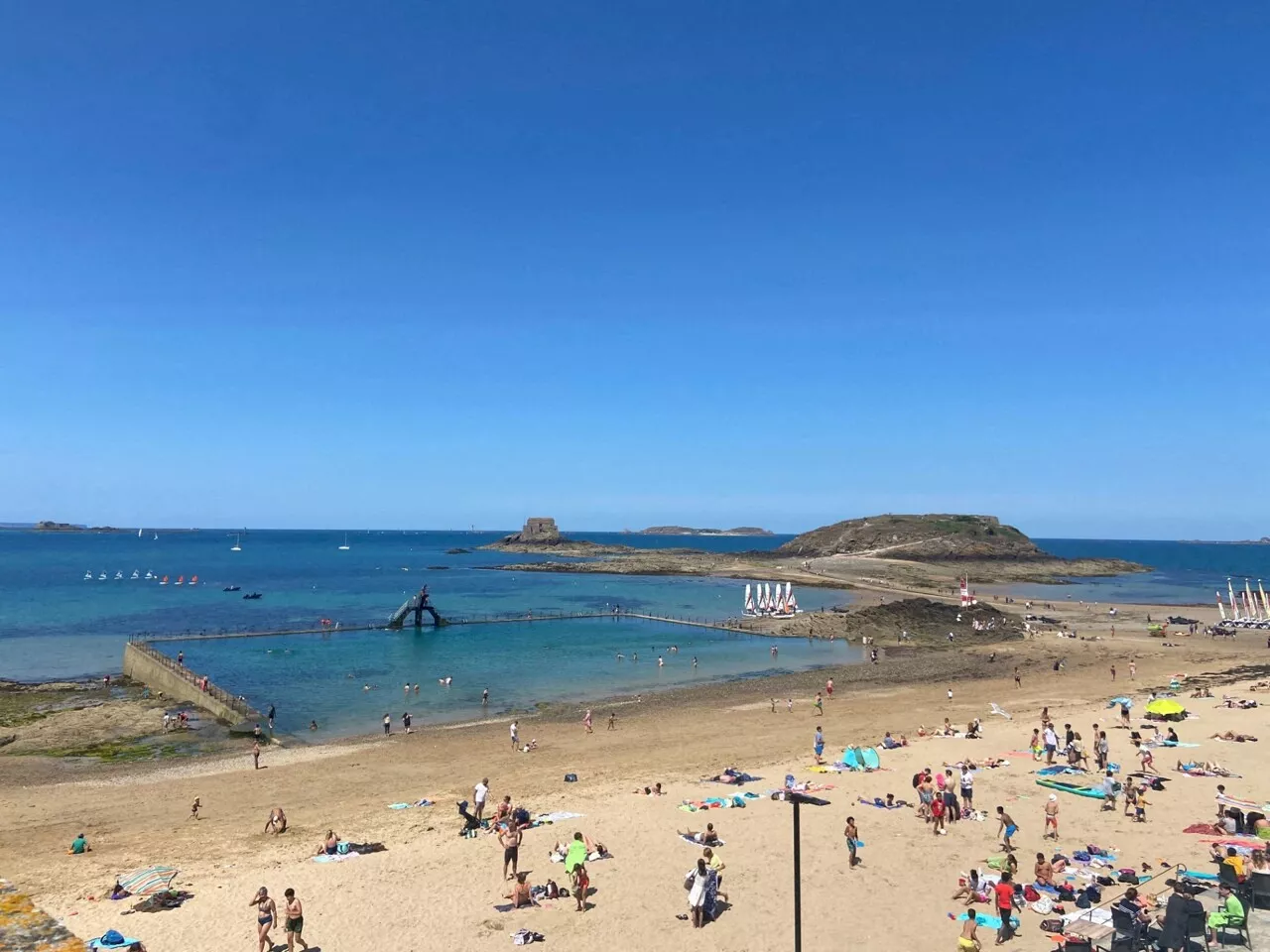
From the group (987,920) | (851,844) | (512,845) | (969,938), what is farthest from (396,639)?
(969,938)

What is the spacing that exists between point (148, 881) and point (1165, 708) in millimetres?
32421

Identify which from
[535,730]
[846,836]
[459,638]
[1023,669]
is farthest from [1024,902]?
[459,638]

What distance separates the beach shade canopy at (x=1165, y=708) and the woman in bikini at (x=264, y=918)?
1181 inches

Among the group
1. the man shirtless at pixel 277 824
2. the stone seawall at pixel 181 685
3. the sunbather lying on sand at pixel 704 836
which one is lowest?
the stone seawall at pixel 181 685

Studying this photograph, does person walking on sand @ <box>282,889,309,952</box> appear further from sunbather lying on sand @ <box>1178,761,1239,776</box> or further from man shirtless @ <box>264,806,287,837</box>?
sunbather lying on sand @ <box>1178,761,1239,776</box>

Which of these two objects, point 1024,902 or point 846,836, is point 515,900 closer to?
point 846,836

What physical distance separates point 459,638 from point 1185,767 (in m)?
50.8

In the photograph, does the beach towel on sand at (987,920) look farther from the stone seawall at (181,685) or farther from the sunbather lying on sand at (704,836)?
the stone seawall at (181,685)

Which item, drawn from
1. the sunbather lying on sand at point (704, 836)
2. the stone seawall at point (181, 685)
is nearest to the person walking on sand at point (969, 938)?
the sunbather lying on sand at point (704, 836)

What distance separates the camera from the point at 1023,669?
4797cm

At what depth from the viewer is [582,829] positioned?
19.5m

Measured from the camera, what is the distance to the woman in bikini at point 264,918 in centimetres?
1366

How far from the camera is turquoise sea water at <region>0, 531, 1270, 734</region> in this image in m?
44.2

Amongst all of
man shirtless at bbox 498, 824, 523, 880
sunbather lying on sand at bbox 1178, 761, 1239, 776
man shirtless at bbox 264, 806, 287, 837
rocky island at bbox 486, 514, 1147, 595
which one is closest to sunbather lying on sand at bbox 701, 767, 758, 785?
man shirtless at bbox 498, 824, 523, 880
